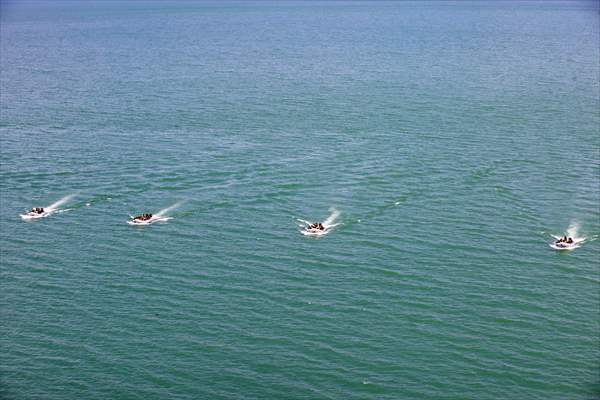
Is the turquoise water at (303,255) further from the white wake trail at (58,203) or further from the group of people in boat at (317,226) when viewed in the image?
the white wake trail at (58,203)

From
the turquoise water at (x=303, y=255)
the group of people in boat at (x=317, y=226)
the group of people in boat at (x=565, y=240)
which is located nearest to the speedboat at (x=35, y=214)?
the turquoise water at (x=303, y=255)

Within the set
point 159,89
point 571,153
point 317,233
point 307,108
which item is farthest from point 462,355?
point 159,89

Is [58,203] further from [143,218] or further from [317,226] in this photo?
[317,226]

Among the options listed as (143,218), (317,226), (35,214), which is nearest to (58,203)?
(35,214)

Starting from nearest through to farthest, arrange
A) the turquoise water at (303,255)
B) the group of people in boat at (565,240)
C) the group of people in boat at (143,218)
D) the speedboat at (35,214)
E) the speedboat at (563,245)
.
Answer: the turquoise water at (303,255)
the speedboat at (563,245)
the group of people in boat at (565,240)
the group of people in boat at (143,218)
the speedboat at (35,214)

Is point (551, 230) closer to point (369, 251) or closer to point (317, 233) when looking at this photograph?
point (369, 251)

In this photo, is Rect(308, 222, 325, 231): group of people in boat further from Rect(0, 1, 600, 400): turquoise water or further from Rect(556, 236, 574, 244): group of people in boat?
Rect(556, 236, 574, 244): group of people in boat

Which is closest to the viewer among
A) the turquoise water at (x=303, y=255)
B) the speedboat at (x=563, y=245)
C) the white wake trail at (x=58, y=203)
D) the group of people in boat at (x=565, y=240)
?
the turquoise water at (x=303, y=255)

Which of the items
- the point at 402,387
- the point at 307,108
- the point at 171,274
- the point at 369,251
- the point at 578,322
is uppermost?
the point at 307,108
